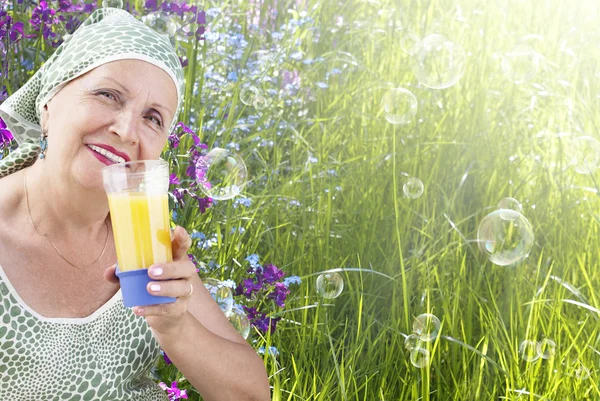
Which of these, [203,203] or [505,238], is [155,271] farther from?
[505,238]

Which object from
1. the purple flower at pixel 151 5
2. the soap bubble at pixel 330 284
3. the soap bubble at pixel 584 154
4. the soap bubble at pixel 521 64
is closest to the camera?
the soap bubble at pixel 330 284

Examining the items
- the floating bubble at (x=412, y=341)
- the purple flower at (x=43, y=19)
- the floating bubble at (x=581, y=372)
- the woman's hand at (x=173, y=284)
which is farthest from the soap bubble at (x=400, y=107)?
the woman's hand at (x=173, y=284)

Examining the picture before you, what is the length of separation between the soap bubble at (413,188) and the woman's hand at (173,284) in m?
1.84

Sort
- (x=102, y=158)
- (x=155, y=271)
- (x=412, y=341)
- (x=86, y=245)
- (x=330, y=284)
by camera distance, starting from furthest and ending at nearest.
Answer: (x=330, y=284), (x=412, y=341), (x=86, y=245), (x=102, y=158), (x=155, y=271)

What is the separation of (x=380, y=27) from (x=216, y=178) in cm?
185

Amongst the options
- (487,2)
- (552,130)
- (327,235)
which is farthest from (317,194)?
(487,2)

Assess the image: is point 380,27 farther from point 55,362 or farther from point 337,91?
point 55,362

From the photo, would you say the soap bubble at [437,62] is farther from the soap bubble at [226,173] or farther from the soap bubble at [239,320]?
the soap bubble at [239,320]

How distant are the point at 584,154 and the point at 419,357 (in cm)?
140

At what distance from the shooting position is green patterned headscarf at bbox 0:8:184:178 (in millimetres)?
2096

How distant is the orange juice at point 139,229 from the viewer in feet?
5.40

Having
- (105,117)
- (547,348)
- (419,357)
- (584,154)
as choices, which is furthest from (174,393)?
(584,154)

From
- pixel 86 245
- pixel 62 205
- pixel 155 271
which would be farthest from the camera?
pixel 86 245

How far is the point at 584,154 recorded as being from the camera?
3.63 m
